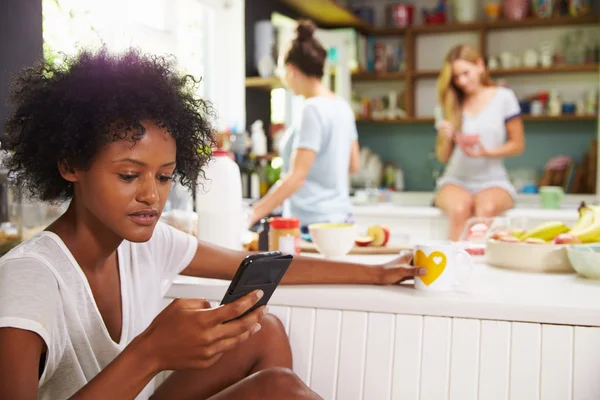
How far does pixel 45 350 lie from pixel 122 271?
10.8 inches

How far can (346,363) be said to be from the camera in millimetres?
1399

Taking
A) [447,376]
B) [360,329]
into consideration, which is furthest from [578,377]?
[360,329]

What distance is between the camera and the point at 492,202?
3.72 meters

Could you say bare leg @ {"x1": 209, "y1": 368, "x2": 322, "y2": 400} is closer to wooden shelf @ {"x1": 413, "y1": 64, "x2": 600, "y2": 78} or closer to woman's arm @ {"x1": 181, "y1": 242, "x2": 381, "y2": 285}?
woman's arm @ {"x1": 181, "y1": 242, "x2": 381, "y2": 285}

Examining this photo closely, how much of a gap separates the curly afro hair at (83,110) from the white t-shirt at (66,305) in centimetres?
14

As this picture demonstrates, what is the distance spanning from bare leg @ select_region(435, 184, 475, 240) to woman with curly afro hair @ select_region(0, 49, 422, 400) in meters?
2.68

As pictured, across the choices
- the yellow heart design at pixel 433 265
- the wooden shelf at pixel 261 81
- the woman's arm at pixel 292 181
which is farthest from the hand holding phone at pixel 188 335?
the wooden shelf at pixel 261 81

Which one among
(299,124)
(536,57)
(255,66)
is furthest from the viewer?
(536,57)

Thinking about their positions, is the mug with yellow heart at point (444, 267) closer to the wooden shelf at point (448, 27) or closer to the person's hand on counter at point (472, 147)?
the person's hand on counter at point (472, 147)

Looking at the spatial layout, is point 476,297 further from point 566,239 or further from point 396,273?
point 566,239

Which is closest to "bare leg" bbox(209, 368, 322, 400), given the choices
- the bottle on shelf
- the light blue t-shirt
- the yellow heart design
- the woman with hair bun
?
the yellow heart design

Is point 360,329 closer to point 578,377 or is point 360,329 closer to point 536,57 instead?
point 578,377

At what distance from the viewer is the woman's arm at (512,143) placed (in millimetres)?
3590

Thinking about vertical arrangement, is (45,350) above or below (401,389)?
above
